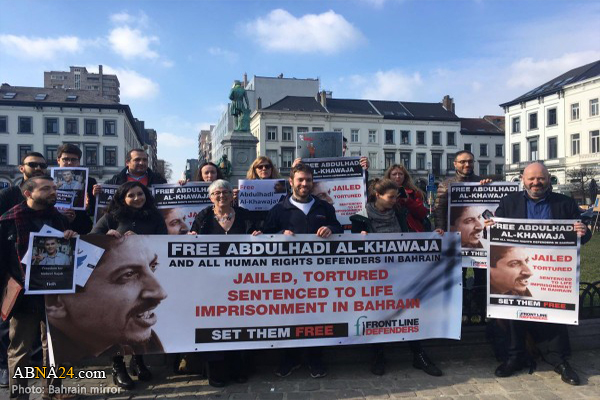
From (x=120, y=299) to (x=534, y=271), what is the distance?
4139 mm

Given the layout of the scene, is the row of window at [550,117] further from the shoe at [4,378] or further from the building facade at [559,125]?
the shoe at [4,378]

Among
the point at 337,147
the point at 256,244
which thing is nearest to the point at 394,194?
the point at 256,244

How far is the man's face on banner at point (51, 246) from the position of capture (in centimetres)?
385

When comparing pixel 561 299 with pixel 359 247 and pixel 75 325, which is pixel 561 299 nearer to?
pixel 359 247

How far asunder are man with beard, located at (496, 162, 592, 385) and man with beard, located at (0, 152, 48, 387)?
15.4 ft

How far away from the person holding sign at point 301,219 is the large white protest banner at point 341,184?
1560mm

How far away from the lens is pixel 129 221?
4414 millimetres

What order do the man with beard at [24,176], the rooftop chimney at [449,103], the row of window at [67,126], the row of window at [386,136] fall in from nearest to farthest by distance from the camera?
the man with beard at [24,176], the row of window at [67,126], the row of window at [386,136], the rooftop chimney at [449,103]

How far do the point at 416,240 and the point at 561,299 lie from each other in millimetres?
1554

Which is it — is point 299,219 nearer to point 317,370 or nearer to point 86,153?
point 317,370

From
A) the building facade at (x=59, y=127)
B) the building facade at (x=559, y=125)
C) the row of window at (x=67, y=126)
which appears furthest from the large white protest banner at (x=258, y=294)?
the row of window at (x=67, y=126)

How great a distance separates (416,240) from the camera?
456cm

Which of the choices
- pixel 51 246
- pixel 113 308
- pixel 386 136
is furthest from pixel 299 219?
pixel 386 136

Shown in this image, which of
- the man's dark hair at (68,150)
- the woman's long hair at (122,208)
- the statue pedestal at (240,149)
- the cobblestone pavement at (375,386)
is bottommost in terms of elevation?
the cobblestone pavement at (375,386)
